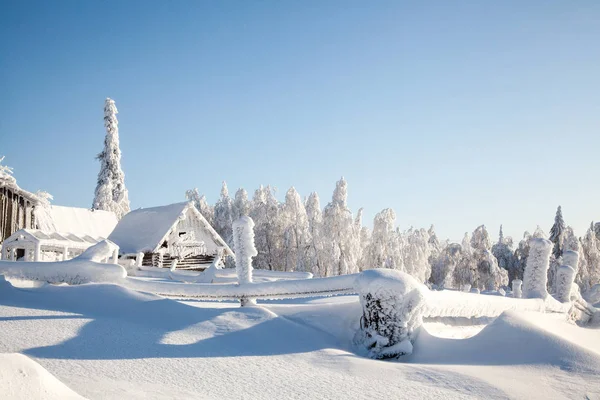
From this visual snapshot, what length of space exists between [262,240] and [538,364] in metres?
38.6

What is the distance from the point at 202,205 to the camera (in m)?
52.8

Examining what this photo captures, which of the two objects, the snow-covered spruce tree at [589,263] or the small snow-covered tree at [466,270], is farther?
the small snow-covered tree at [466,270]

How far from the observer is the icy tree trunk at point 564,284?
14766 mm

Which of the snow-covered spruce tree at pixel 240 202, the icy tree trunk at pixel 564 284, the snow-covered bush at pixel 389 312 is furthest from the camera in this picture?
the snow-covered spruce tree at pixel 240 202

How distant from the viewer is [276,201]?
4594 centimetres

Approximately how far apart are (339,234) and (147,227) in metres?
17.9

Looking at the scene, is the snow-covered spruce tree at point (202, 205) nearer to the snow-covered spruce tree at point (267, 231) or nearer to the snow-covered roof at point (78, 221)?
the snow-covered spruce tree at point (267, 231)

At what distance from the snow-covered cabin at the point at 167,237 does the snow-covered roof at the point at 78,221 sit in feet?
13.8

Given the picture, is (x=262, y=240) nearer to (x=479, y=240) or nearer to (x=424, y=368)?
(x=479, y=240)

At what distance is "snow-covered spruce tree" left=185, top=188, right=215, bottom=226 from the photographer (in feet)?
170

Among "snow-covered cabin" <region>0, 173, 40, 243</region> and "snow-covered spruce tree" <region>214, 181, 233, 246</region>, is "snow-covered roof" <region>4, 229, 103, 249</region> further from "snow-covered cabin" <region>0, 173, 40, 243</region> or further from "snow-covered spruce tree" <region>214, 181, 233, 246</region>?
"snow-covered spruce tree" <region>214, 181, 233, 246</region>

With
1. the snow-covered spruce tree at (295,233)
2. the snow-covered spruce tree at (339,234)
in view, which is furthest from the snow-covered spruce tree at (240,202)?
the snow-covered spruce tree at (339,234)

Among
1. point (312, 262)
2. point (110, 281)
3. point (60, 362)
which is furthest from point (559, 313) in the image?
point (312, 262)

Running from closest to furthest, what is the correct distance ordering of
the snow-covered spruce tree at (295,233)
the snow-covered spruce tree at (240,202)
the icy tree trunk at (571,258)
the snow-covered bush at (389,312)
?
the snow-covered bush at (389,312) < the icy tree trunk at (571,258) < the snow-covered spruce tree at (295,233) < the snow-covered spruce tree at (240,202)
